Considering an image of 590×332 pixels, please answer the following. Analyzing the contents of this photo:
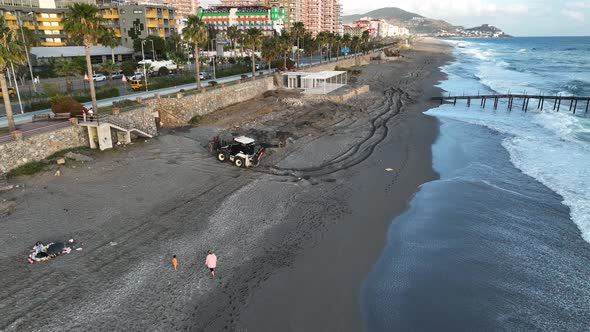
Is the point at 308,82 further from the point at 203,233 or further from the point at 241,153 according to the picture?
the point at 203,233

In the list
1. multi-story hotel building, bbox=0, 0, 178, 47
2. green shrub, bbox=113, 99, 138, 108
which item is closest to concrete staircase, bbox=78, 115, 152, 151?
green shrub, bbox=113, 99, 138, 108

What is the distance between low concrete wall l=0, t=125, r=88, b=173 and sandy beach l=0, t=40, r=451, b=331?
1.82 m

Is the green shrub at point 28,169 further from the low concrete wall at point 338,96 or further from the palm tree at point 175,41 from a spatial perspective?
the palm tree at point 175,41

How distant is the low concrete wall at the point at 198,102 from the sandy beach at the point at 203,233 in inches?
155

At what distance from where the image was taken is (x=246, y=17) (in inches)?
7101

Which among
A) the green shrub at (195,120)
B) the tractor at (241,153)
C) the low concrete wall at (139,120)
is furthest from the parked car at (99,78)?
the tractor at (241,153)

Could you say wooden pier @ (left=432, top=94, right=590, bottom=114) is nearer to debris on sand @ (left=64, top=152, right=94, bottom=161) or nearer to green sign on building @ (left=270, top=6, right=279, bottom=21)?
debris on sand @ (left=64, top=152, right=94, bottom=161)

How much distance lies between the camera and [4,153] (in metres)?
25.1

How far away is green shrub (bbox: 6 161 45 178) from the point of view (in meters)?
25.5

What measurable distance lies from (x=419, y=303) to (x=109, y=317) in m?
12.1

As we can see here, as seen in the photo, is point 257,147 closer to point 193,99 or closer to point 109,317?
point 193,99

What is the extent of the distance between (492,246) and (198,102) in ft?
113

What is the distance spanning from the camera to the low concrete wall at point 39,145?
83.3 ft

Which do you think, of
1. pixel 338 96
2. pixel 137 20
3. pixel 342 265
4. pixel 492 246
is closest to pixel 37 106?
pixel 342 265
